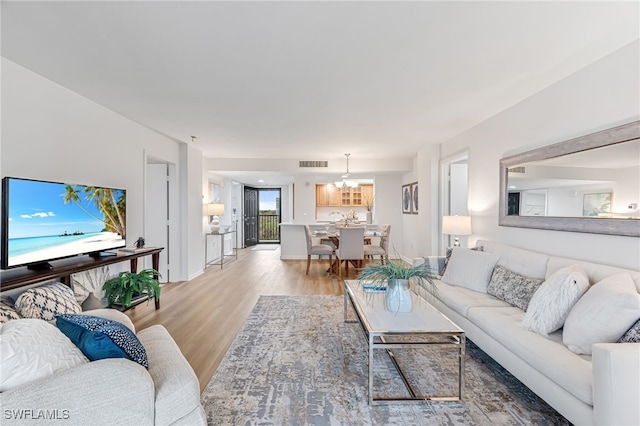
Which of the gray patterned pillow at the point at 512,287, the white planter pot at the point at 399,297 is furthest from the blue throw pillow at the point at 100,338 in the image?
the gray patterned pillow at the point at 512,287

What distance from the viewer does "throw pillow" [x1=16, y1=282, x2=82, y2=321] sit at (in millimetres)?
2084

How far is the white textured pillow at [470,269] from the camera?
3137 mm

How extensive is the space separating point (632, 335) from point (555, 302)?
45cm

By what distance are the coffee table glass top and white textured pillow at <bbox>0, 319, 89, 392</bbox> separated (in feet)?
5.31

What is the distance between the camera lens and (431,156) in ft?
18.7

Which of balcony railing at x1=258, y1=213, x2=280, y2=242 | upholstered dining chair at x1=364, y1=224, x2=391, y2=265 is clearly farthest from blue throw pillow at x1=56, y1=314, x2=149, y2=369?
balcony railing at x1=258, y1=213, x2=280, y2=242

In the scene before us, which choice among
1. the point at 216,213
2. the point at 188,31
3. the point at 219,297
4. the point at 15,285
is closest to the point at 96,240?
the point at 15,285

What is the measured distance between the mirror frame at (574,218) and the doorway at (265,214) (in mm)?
8578

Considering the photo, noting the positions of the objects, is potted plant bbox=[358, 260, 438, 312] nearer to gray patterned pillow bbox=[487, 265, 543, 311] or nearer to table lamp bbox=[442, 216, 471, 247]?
gray patterned pillow bbox=[487, 265, 543, 311]

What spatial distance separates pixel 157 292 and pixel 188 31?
9.18 ft

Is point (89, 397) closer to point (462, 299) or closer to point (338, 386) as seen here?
point (338, 386)

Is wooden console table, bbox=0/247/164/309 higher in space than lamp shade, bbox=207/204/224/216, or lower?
lower

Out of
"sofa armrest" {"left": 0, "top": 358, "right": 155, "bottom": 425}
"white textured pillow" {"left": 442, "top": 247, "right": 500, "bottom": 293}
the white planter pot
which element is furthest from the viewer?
"white textured pillow" {"left": 442, "top": 247, "right": 500, "bottom": 293}

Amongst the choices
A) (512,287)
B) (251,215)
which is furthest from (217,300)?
(251,215)
